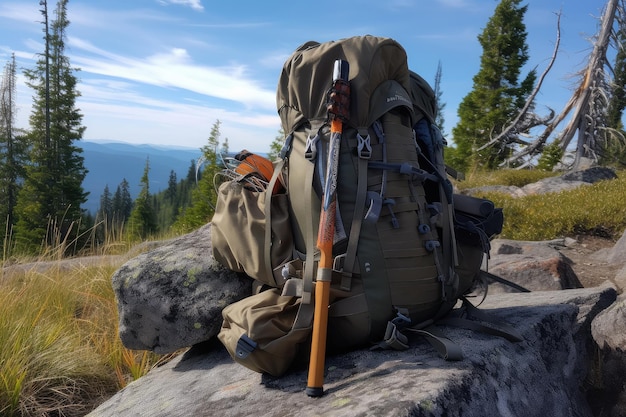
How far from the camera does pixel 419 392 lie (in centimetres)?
200

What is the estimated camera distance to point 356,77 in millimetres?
2549

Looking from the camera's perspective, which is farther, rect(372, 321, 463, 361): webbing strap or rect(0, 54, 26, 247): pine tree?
rect(0, 54, 26, 247): pine tree

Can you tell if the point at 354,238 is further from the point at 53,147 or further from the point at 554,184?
the point at 53,147

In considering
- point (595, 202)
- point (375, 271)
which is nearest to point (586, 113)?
point (595, 202)

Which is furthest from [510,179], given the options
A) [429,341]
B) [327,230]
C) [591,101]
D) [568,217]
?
[327,230]

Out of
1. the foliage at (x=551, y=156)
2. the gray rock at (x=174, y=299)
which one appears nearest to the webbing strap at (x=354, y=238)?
the gray rock at (x=174, y=299)

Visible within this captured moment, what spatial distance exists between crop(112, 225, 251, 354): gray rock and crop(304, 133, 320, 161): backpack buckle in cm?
121

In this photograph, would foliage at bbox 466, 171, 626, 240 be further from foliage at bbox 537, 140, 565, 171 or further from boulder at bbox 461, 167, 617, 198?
foliage at bbox 537, 140, 565, 171

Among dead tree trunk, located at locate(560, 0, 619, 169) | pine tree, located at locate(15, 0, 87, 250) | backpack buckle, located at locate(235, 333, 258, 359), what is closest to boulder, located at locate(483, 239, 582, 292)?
backpack buckle, located at locate(235, 333, 258, 359)

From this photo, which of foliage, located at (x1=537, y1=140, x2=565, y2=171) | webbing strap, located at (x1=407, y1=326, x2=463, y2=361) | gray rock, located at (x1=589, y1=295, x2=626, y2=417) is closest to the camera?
webbing strap, located at (x1=407, y1=326, x2=463, y2=361)

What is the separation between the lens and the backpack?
2.43 meters

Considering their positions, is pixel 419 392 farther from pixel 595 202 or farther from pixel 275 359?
pixel 595 202

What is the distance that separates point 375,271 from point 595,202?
8871 millimetres

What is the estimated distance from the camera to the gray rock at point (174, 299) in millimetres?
3238
